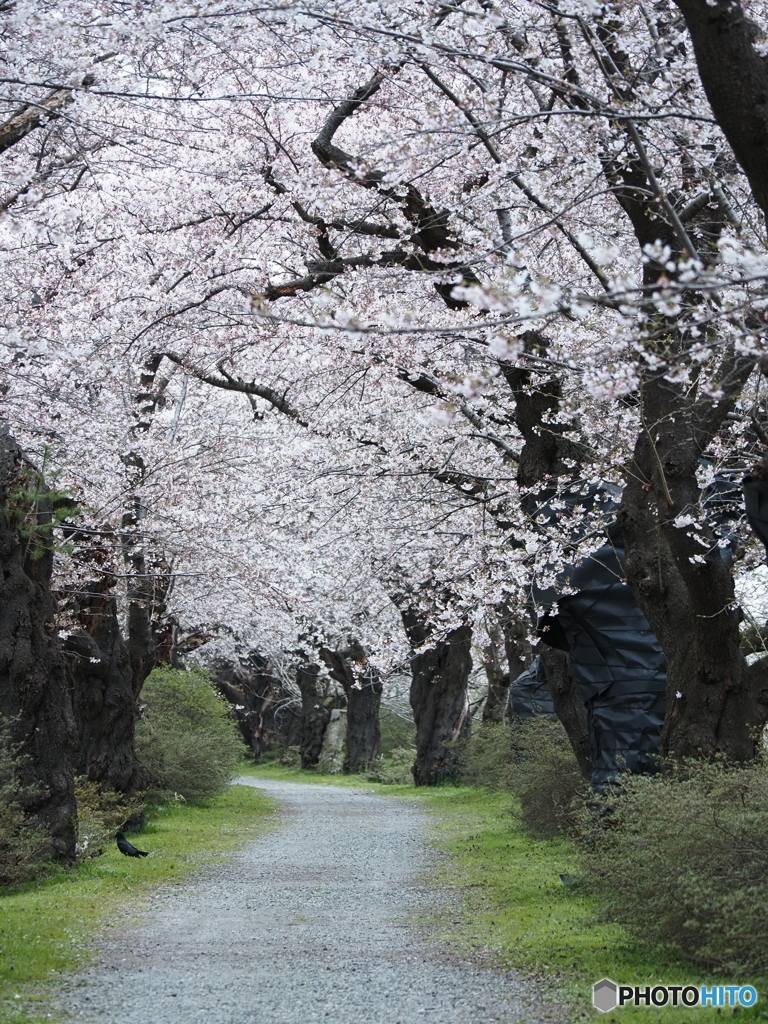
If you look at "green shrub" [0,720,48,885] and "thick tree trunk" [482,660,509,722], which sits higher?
"thick tree trunk" [482,660,509,722]

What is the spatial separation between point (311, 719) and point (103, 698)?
23.5 m

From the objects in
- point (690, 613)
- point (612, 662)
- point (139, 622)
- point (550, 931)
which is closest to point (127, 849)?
point (139, 622)

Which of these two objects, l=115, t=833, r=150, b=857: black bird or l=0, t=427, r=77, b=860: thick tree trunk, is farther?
l=115, t=833, r=150, b=857: black bird

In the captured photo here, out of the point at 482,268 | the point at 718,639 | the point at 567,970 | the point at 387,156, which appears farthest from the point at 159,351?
the point at 567,970

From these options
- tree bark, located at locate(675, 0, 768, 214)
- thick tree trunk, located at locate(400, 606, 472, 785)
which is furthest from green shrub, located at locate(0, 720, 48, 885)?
thick tree trunk, located at locate(400, 606, 472, 785)

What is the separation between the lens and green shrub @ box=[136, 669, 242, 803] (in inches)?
686

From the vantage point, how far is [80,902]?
28.8 feet

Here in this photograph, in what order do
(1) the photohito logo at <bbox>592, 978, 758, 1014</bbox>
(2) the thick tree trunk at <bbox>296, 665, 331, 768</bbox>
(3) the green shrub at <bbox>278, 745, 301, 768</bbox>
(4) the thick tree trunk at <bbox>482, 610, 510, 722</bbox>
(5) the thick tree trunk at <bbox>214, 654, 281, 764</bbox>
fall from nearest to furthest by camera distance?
(1) the photohito logo at <bbox>592, 978, 758, 1014</bbox>, (4) the thick tree trunk at <bbox>482, 610, 510, 722</bbox>, (2) the thick tree trunk at <bbox>296, 665, 331, 768</bbox>, (5) the thick tree trunk at <bbox>214, 654, 281, 764</bbox>, (3) the green shrub at <bbox>278, 745, 301, 768</bbox>

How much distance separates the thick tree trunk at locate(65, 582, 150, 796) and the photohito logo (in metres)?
9.31

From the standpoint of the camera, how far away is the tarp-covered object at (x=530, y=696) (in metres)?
17.5

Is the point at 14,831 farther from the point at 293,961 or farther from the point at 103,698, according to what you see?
the point at 103,698

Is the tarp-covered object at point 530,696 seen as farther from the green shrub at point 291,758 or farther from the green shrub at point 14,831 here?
the green shrub at point 291,758

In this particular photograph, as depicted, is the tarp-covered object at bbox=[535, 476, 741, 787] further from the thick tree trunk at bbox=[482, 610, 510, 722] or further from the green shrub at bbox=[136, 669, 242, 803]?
the thick tree trunk at bbox=[482, 610, 510, 722]

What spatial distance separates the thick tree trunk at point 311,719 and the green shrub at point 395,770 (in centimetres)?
335
